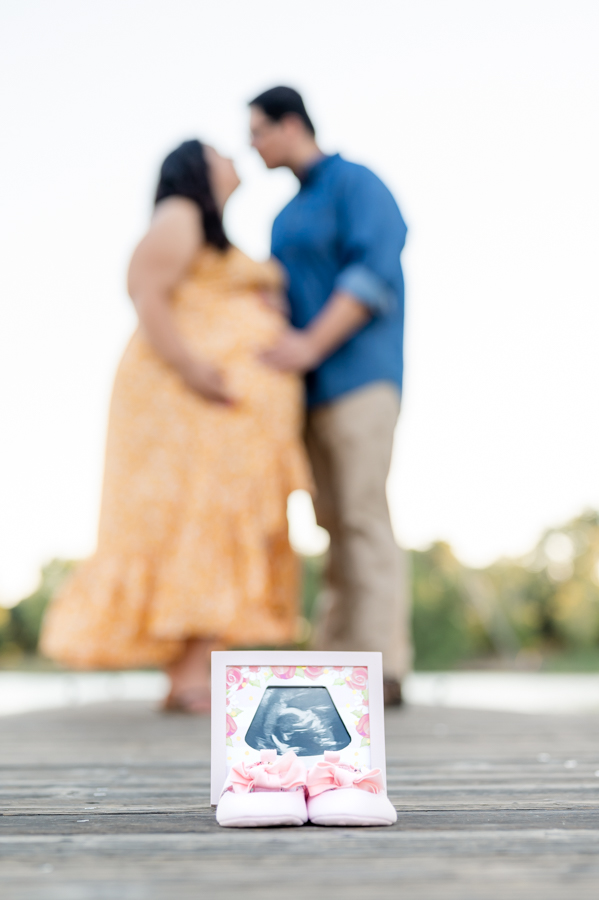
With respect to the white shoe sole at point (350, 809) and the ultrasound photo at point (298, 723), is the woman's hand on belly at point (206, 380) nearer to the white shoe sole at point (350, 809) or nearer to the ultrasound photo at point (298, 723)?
the ultrasound photo at point (298, 723)

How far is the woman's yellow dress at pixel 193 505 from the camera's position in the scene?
5.79 ft

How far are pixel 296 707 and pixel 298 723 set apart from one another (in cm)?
1

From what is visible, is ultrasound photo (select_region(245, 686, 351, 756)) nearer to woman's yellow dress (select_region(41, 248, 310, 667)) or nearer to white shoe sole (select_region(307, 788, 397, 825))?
white shoe sole (select_region(307, 788, 397, 825))

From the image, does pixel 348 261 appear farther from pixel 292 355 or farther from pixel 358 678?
pixel 358 678

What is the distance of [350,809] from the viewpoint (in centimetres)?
69

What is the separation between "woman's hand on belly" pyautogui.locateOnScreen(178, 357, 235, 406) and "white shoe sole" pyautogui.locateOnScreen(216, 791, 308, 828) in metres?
1.18

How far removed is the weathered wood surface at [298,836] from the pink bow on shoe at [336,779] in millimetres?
42

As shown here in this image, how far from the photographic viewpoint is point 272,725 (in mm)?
788

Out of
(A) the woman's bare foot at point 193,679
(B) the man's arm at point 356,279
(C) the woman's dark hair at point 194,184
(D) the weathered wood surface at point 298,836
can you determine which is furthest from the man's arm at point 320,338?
(D) the weathered wood surface at point 298,836

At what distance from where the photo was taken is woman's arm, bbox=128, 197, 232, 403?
71.0 inches

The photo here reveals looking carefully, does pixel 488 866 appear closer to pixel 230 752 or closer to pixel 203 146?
pixel 230 752

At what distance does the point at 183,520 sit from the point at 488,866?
129cm

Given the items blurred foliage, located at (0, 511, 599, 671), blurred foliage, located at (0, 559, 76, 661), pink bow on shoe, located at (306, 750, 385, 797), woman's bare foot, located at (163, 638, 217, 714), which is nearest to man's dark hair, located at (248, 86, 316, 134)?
woman's bare foot, located at (163, 638, 217, 714)

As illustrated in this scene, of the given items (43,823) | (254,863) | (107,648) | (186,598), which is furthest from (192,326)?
(254,863)
